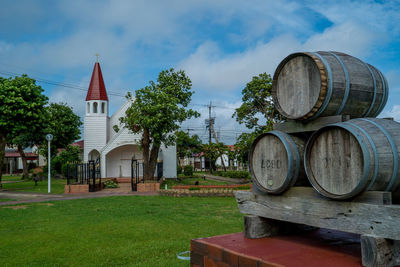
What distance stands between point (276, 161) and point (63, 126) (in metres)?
37.2

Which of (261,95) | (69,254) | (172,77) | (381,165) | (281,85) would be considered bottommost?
(69,254)

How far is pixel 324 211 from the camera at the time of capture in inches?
125

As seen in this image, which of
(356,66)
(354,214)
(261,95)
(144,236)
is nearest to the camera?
(354,214)

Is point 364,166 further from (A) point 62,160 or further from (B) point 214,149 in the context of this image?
(B) point 214,149

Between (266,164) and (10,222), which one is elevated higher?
(266,164)

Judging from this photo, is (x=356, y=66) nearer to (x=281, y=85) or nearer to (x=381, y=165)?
(x=281, y=85)

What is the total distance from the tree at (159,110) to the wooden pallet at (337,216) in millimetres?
17392

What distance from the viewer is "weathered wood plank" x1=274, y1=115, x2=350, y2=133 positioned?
328cm

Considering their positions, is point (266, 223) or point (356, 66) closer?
point (356, 66)

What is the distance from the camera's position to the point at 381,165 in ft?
9.00

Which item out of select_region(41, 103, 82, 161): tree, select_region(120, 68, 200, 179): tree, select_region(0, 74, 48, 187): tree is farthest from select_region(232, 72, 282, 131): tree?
select_region(41, 103, 82, 161): tree

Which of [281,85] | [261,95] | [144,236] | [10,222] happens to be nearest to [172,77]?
[261,95]

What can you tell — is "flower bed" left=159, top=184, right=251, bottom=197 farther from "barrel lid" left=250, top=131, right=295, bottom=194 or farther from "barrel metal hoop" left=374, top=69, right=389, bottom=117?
"barrel metal hoop" left=374, top=69, right=389, bottom=117

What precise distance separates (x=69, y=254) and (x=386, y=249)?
4854 mm
